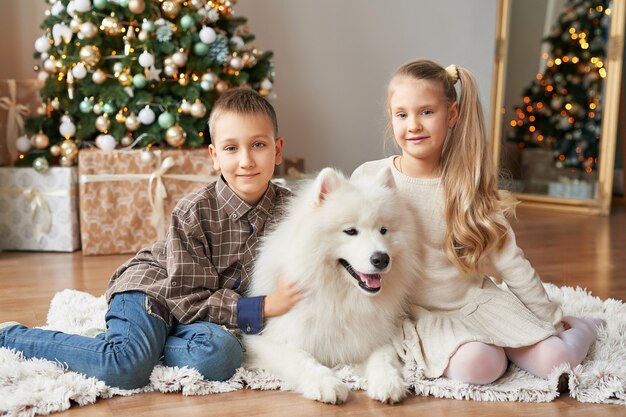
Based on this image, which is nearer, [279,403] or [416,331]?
[279,403]

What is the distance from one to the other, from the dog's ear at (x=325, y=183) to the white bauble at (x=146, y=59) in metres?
1.80

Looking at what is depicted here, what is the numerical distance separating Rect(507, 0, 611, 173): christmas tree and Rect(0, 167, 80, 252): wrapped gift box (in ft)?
11.3

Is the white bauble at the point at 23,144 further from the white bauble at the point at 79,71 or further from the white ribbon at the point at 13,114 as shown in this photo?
the white bauble at the point at 79,71

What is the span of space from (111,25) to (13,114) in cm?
74

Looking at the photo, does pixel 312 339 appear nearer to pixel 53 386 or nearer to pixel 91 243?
pixel 53 386

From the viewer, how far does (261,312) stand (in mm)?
1803

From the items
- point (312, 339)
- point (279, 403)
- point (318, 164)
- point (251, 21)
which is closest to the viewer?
point (279, 403)

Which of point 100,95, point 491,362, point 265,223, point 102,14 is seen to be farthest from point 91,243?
point 491,362

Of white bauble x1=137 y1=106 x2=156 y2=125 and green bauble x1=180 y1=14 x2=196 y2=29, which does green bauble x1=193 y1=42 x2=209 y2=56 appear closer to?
green bauble x1=180 y1=14 x2=196 y2=29

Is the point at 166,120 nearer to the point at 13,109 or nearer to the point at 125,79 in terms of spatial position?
the point at 125,79

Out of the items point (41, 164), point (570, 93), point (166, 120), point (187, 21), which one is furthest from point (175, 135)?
point (570, 93)

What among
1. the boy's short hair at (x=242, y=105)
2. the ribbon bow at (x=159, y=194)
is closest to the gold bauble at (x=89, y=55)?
the ribbon bow at (x=159, y=194)

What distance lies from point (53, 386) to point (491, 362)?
1065 mm

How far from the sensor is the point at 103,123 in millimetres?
3305
